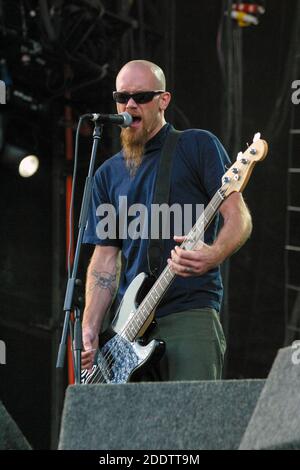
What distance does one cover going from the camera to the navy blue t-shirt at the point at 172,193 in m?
3.52

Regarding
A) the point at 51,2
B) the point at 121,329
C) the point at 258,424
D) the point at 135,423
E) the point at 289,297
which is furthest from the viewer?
the point at 51,2

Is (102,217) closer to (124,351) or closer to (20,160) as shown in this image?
(124,351)

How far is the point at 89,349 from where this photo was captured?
3686mm

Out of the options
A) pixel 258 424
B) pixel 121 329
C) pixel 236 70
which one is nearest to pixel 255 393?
pixel 258 424

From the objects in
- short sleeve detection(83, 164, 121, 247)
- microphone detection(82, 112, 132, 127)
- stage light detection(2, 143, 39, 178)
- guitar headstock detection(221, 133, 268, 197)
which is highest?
stage light detection(2, 143, 39, 178)

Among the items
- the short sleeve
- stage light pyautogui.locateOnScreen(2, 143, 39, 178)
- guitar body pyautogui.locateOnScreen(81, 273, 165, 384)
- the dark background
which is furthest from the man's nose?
stage light pyautogui.locateOnScreen(2, 143, 39, 178)

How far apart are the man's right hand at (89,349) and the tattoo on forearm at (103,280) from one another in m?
0.21

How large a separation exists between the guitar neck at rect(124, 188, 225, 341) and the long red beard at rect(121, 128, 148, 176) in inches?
16.9

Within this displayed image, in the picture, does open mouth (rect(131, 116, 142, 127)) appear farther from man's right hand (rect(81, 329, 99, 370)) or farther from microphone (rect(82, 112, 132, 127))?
man's right hand (rect(81, 329, 99, 370))

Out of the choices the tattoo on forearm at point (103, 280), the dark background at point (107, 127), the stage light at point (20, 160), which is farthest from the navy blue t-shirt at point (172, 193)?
the stage light at point (20, 160)

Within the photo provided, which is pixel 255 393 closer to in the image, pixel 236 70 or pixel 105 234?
pixel 105 234

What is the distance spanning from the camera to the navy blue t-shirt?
3.52 metres

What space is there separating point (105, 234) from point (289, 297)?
1.44 meters

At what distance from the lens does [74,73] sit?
554 cm
